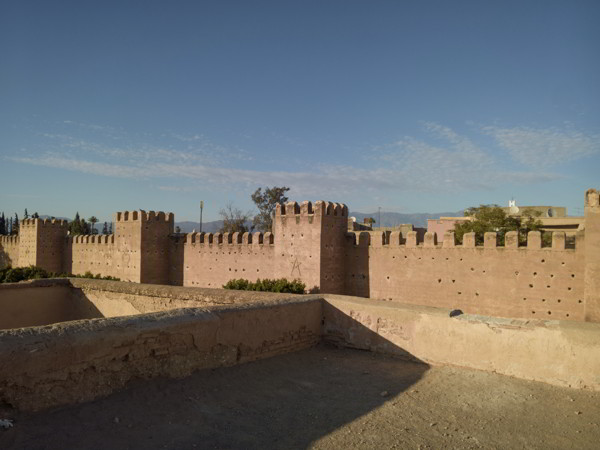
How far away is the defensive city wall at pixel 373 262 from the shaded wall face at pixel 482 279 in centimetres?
3

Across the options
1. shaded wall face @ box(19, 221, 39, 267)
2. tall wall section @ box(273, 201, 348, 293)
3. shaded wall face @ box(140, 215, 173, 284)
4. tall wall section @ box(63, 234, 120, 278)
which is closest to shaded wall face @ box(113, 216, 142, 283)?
shaded wall face @ box(140, 215, 173, 284)

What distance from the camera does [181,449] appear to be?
3.28 meters

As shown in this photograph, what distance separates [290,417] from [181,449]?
1.00 meters

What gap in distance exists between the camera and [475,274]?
14.0 metres

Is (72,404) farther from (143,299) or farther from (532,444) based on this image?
(143,299)

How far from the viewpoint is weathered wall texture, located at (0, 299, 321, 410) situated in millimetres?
3490

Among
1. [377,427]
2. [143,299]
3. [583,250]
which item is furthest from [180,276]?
[377,427]

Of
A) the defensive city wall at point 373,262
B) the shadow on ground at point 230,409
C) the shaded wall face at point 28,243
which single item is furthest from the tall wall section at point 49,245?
the shadow on ground at point 230,409

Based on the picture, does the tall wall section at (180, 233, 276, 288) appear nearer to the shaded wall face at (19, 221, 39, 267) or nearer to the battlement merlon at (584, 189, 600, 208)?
the battlement merlon at (584, 189, 600, 208)

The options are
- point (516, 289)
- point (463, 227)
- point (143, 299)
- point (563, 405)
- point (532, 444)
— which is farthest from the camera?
point (463, 227)

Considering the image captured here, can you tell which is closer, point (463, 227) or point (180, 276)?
point (180, 276)

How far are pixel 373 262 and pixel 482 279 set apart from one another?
3513mm

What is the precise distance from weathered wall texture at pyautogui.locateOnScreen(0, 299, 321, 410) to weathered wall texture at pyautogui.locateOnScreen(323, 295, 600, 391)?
2.88ft

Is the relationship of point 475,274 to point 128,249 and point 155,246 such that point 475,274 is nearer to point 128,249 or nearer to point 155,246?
point 155,246
